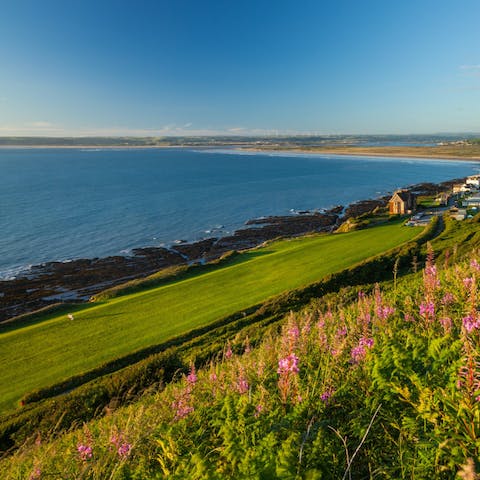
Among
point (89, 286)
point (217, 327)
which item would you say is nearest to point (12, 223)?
point (89, 286)

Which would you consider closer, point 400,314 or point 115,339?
point 400,314

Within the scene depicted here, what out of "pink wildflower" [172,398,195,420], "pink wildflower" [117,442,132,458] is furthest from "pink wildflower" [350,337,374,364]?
"pink wildflower" [117,442,132,458]

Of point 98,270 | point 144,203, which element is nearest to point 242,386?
point 98,270

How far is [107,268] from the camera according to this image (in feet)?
145

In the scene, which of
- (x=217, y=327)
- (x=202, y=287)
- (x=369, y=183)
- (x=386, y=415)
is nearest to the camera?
(x=386, y=415)

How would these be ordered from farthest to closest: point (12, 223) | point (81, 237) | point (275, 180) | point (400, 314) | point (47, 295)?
1. point (275, 180)
2. point (12, 223)
3. point (81, 237)
4. point (47, 295)
5. point (400, 314)

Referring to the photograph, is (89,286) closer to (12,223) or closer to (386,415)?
(12,223)

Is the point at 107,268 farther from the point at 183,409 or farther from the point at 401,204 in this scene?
the point at 401,204

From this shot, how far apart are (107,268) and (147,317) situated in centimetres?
2162

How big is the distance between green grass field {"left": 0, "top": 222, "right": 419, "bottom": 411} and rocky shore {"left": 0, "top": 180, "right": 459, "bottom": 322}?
9291mm

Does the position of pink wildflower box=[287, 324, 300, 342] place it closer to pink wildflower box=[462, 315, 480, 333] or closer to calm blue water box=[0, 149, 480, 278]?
pink wildflower box=[462, 315, 480, 333]

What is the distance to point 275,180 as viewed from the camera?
12562 cm

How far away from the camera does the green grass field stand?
1950 cm

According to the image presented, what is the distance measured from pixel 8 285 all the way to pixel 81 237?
1907 cm
